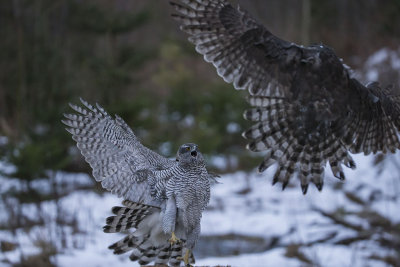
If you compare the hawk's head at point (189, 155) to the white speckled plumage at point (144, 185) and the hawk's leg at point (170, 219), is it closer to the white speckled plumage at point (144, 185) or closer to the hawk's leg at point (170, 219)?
the white speckled plumage at point (144, 185)

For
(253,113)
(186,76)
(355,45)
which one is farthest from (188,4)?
(355,45)

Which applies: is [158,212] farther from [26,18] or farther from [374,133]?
[26,18]

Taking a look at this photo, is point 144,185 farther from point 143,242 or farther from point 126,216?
point 143,242

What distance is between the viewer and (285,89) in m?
4.94

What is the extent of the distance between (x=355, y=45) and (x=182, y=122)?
764 cm

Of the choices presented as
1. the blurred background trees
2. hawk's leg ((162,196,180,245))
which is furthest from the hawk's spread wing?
the blurred background trees

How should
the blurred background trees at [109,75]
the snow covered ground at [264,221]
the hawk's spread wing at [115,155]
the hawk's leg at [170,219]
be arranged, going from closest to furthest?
the hawk's leg at [170,219] → the hawk's spread wing at [115,155] → the snow covered ground at [264,221] → the blurred background trees at [109,75]

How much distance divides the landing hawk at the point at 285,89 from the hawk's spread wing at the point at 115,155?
0.99 m

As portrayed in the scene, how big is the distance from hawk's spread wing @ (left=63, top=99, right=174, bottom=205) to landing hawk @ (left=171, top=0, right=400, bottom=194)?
988mm

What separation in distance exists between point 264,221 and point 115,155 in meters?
5.39

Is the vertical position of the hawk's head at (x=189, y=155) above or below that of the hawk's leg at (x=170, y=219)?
above

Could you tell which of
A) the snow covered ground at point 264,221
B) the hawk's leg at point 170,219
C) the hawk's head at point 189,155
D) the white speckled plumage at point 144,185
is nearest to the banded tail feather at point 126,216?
the white speckled plumage at point 144,185

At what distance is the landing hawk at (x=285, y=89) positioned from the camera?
4727mm

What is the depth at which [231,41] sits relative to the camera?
4.80m
